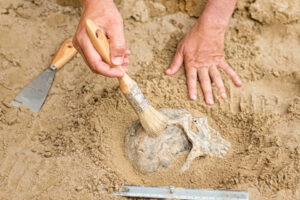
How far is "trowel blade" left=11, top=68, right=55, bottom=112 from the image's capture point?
2.52 meters

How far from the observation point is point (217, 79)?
8.48 ft

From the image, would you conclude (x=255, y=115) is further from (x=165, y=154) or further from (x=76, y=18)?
(x=76, y=18)

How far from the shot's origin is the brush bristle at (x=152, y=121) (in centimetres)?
200

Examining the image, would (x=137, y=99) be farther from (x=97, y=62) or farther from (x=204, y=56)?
(x=204, y=56)

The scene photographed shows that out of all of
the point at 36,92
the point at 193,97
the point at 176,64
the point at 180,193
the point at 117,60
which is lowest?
the point at 180,193

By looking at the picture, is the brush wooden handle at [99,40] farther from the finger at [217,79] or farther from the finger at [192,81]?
the finger at [217,79]

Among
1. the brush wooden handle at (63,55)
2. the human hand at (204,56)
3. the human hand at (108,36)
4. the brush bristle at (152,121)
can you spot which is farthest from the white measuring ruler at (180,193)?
the brush wooden handle at (63,55)

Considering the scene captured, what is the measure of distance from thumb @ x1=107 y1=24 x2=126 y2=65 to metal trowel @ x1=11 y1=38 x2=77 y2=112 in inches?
38.9

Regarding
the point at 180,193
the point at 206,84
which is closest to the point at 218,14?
the point at 206,84

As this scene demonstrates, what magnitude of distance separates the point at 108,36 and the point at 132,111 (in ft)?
2.34

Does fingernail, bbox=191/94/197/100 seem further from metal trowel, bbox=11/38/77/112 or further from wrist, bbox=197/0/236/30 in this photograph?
metal trowel, bbox=11/38/77/112

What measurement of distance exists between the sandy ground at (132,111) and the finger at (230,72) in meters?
0.05

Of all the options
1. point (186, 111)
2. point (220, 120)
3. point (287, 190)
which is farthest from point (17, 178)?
point (287, 190)

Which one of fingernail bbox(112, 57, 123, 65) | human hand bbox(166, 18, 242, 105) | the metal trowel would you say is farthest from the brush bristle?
the metal trowel
